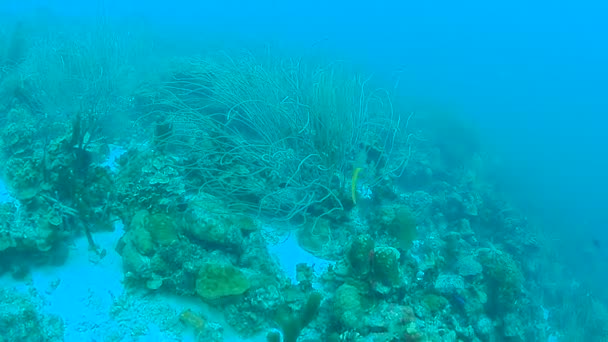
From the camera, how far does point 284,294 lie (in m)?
3.88

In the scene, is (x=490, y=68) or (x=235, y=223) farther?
(x=490, y=68)

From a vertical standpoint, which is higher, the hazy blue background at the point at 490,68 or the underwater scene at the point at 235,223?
the underwater scene at the point at 235,223

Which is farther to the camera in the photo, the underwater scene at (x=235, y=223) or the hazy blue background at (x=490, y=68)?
the hazy blue background at (x=490, y=68)

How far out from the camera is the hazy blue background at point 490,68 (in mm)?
20500

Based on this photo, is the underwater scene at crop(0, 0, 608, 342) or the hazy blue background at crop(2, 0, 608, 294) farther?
the hazy blue background at crop(2, 0, 608, 294)

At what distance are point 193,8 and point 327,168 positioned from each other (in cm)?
5034

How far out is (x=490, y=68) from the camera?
155 ft

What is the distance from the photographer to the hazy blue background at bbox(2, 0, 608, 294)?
20.5 meters

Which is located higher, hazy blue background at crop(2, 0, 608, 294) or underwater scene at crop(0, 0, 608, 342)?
underwater scene at crop(0, 0, 608, 342)

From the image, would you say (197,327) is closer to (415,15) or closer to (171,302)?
(171,302)

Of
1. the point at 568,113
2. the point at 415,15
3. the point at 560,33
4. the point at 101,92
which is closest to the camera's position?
the point at 101,92

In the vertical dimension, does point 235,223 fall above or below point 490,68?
above

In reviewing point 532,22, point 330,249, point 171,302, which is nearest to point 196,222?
point 171,302

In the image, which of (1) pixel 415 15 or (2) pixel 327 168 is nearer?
(2) pixel 327 168
